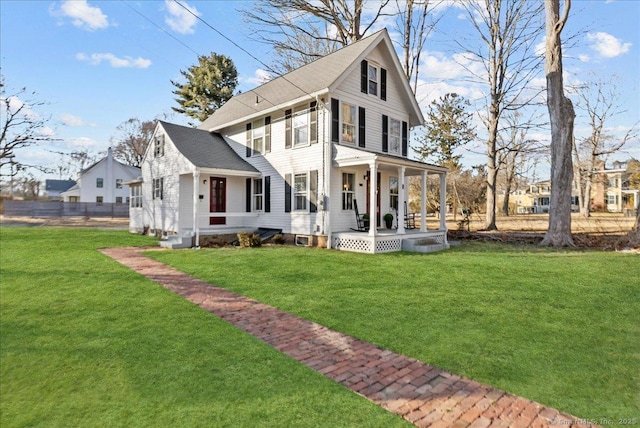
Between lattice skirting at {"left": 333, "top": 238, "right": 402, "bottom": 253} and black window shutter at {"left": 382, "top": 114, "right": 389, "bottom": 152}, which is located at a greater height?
black window shutter at {"left": 382, "top": 114, "right": 389, "bottom": 152}

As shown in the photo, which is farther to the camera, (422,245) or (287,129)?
(287,129)

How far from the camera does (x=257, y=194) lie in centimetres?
1566

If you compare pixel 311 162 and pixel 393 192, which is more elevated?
pixel 311 162

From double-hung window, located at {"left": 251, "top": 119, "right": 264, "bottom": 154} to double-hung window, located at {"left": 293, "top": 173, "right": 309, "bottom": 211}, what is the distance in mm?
2795

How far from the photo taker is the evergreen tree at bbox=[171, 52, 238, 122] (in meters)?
32.9

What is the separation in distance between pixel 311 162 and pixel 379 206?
3.61 metres

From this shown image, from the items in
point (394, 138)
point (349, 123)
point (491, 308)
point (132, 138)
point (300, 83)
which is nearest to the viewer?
point (491, 308)

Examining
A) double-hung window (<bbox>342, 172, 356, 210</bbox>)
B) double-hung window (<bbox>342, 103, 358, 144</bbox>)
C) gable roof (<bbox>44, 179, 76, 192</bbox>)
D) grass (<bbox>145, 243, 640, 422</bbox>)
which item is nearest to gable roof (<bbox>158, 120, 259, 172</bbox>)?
double-hung window (<bbox>342, 172, 356, 210</bbox>)

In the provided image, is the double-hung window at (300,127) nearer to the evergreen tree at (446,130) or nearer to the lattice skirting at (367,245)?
the lattice skirting at (367,245)

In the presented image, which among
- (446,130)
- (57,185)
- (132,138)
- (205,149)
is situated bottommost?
(205,149)

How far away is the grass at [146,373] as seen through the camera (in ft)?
8.82

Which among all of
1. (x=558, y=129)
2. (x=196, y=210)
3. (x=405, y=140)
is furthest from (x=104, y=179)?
(x=558, y=129)

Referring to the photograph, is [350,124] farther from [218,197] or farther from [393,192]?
[218,197]

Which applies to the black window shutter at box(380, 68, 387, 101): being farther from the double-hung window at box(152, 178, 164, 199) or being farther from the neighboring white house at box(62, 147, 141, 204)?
the neighboring white house at box(62, 147, 141, 204)
